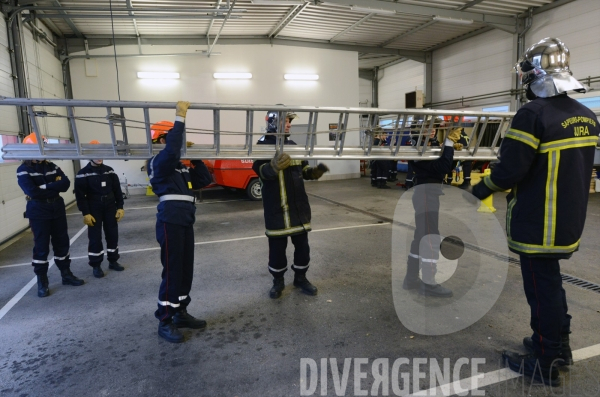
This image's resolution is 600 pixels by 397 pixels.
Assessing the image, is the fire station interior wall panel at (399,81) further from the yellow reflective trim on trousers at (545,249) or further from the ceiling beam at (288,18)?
the yellow reflective trim on trousers at (545,249)

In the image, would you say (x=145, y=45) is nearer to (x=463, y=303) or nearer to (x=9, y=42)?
(x=9, y=42)

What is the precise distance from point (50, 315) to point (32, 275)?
5.44 feet

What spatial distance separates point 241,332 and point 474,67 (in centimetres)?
1436

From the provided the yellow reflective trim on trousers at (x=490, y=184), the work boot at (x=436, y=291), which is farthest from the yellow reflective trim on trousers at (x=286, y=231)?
the yellow reflective trim on trousers at (x=490, y=184)

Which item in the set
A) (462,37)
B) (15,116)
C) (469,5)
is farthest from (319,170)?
(462,37)

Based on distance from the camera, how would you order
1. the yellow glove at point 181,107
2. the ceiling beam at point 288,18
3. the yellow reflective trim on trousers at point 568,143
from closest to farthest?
1. the yellow reflective trim on trousers at point 568,143
2. the yellow glove at point 181,107
3. the ceiling beam at point 288,18

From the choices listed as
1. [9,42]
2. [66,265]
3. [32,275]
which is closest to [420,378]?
[66,265]

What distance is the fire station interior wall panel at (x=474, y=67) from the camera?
12.7 m

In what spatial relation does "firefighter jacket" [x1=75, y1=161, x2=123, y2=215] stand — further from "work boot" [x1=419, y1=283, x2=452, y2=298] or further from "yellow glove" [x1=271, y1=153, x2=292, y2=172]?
"work boot" [x1=419, y1=283, x2=452, y2=298]

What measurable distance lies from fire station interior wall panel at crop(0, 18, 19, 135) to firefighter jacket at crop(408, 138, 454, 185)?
764 centimetres

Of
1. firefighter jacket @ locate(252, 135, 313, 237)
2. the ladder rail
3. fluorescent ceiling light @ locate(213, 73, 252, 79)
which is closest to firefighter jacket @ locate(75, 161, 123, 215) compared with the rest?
the ladder rail

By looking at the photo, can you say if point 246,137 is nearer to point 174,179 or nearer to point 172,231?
point 174,179

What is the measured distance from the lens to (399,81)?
60.6 ft

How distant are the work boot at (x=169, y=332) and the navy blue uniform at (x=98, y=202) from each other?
7.27 feet
